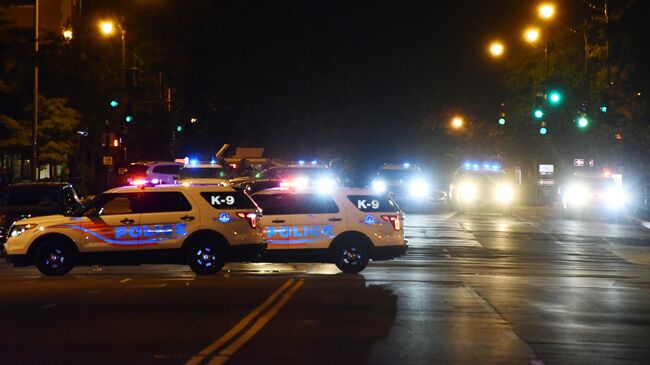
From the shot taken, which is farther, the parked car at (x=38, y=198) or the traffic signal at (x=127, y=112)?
the traffic signal at (x=127, y=112)

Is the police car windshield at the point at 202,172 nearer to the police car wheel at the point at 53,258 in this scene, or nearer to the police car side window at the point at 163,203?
the police car side window at the point at 163,203

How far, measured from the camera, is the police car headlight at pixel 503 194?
49.7m

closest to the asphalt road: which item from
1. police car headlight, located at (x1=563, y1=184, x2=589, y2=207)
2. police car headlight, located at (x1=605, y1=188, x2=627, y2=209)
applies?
police car headlight, located at (x1=605, y1=188, x2=627, y2=209)

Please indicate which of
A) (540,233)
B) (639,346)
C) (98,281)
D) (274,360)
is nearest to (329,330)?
(274,360)

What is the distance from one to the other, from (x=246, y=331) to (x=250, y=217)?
24.4 feet

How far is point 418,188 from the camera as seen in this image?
48.1m

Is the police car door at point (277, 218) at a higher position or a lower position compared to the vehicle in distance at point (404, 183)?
lower

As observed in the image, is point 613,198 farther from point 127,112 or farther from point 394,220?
point 394,220

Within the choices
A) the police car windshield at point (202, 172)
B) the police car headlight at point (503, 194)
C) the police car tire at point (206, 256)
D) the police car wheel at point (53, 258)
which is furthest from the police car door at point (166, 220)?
the police car headlight at point (503, 194)

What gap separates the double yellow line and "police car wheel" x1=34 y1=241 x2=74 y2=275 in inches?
180

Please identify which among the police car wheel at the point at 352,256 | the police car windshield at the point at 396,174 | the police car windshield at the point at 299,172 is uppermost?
the police car windshield at the point at 396,174

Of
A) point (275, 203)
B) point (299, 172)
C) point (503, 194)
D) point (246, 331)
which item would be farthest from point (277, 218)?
point (503, 194)

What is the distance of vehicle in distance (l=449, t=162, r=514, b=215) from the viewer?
51.7 metres

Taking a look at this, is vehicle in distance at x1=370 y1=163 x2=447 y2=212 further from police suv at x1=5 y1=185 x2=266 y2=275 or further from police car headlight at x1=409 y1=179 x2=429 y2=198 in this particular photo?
police suv at x1=5 y1=185 x2=266 y2=275
